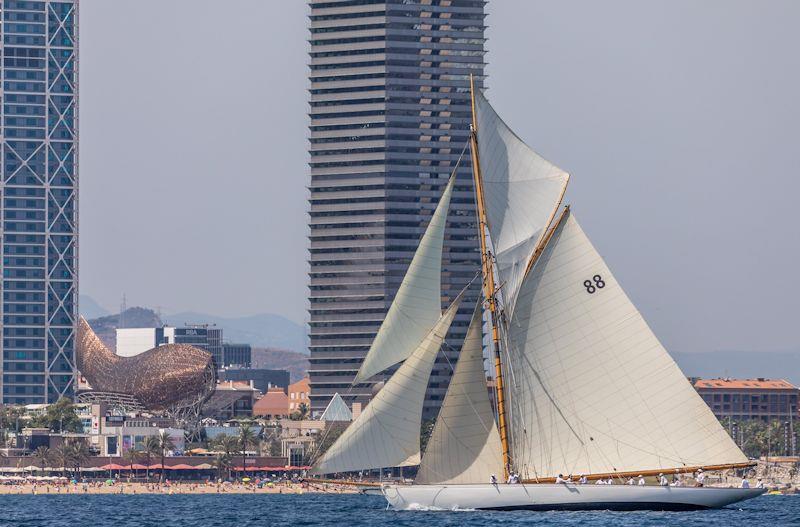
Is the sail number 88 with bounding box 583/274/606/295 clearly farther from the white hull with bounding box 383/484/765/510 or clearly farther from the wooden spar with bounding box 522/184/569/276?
the white hull with bounding box 383/484/765/510

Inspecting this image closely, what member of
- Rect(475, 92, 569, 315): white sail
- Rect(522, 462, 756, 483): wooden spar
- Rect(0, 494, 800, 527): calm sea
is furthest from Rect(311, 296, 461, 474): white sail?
Rect(522, 462, 756, 483): wooden spar

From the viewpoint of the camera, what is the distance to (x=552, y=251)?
324ft

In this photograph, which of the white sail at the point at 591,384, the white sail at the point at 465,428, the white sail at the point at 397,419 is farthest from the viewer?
the white sail at the point at 465,428

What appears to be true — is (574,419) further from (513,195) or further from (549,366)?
(513,195)

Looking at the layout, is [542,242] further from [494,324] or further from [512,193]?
[494,324]

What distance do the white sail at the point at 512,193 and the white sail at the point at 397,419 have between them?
5045 millimetres

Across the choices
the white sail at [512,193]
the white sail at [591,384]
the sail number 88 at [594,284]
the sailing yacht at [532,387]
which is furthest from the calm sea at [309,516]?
the white sail at [512,193]

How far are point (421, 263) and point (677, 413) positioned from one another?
16.5 meters

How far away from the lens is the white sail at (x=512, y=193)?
326 ft

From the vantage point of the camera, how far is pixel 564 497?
97312 mm

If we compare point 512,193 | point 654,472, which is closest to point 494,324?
point 512,193

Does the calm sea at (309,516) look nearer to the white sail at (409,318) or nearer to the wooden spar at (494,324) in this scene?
the wooden spar at (494,324)

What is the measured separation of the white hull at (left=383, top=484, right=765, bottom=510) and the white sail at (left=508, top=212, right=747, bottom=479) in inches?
85.5

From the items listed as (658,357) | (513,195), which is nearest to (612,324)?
(658,357)
